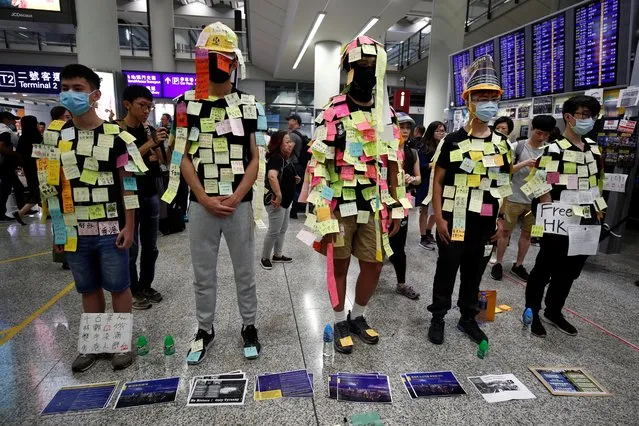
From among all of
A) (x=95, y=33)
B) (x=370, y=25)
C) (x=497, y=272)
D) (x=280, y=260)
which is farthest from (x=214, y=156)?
(x=370, y=25)

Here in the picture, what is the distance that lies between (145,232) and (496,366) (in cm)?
293

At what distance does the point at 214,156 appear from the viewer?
218cm

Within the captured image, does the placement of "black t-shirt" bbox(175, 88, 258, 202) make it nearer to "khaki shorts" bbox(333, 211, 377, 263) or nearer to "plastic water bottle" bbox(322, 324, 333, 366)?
"khaki shorts" bbox(333, 211, 377, 263)

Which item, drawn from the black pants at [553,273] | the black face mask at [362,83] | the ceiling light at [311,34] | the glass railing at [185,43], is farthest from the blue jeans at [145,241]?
the glass railing at [185,43]

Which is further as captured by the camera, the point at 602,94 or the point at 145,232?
the point at 602,94

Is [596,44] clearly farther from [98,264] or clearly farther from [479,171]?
[98,264]

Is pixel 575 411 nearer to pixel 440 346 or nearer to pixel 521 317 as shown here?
pixel 440 346

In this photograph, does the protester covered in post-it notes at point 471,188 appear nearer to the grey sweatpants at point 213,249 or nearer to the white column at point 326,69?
the grey sweatpants at point 213,249

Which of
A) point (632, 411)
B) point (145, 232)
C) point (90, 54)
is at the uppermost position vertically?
point (90, 54)

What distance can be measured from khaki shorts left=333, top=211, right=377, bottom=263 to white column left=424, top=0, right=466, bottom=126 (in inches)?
267

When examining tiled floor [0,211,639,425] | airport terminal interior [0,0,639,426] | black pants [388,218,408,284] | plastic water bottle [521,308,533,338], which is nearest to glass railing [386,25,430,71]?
airport terminal interior [0,0,639,426]

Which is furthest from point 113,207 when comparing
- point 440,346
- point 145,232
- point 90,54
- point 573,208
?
point 90,54

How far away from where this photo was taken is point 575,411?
197cm

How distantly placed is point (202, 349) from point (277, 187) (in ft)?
6.68
